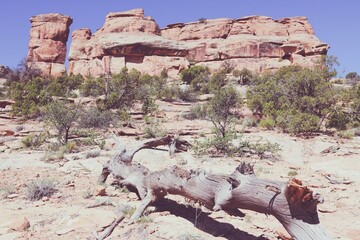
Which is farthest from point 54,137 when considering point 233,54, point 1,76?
point 1,76

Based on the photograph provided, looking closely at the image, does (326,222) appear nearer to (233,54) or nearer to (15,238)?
(15,238)

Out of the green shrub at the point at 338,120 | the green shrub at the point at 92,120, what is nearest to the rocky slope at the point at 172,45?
the green shrub at the point at 92,120

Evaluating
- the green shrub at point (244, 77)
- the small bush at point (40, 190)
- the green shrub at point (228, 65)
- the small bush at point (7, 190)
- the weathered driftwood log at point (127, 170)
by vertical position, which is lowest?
the small bush at point (7, 190)

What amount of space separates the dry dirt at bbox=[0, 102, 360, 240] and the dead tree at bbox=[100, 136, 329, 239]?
14.4 inches

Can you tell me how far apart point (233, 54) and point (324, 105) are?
26609 millimetres

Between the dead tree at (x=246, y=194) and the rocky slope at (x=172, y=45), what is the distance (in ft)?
108

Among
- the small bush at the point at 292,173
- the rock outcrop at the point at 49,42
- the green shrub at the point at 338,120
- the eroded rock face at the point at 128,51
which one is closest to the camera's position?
the small bush at the point at 292,173

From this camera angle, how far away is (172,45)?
1545 inches

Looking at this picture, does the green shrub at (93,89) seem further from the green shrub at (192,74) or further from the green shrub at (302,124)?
the green shrub at (302,124)

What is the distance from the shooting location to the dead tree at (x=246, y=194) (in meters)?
2.82

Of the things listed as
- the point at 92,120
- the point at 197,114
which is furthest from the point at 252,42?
the point at 92,120

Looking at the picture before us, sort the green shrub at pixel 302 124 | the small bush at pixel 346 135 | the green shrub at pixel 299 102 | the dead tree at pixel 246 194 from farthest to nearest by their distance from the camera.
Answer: the green shrub at pixel 299 102 < the green shrub at pixel 302 124 < the small bush at pixel 346 135 < the dead tree at pixel 246 194

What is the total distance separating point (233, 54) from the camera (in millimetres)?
39781

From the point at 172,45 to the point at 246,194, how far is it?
37.2 m
